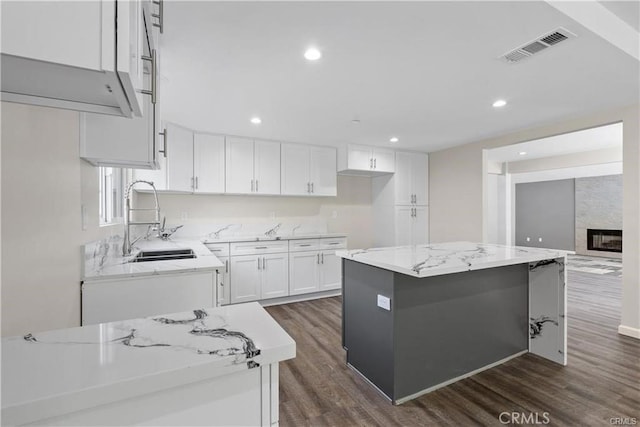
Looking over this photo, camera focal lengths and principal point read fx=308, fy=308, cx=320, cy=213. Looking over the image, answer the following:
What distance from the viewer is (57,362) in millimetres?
642

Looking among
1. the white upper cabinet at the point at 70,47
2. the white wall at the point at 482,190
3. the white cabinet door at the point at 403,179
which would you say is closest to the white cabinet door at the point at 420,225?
the white wall at the point at 482,190

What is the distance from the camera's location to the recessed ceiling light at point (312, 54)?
2.02 m

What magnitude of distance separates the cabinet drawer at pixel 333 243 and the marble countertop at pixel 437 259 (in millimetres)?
2050

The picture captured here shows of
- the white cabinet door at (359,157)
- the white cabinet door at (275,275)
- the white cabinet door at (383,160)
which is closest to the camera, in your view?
the white cabinet door at (275,275)

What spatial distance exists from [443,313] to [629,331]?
2344mm

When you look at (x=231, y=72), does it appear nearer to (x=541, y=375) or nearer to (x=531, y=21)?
(x=531, y=21)

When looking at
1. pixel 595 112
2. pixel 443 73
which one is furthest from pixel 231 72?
pixel 595 112

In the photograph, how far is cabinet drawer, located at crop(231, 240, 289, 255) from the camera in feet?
12.9

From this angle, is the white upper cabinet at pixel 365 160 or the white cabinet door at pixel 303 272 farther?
the white upper cabinet at pixel 365 160

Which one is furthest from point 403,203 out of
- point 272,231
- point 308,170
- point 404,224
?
point 272,231

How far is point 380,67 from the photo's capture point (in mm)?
2260

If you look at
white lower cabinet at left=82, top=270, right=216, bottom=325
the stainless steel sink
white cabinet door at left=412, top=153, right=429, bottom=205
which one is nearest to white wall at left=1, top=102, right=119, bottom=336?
white lower cabinet at left=82, top=270, right=216, bottom=325

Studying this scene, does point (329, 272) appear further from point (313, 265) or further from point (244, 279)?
point (244, 279)

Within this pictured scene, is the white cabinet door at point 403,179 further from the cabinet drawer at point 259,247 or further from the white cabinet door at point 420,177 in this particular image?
the cabinet drawer at point 259,247
